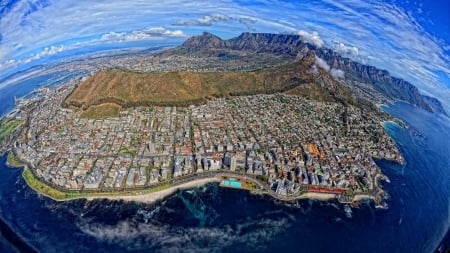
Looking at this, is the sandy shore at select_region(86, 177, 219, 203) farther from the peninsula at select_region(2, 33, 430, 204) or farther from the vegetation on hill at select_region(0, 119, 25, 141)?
the vegetation on hill at select_region(0, 119, 25, 141)

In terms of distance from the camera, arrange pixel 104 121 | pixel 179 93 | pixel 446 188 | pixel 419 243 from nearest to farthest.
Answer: pixel 419 243 < pixel 446 188 < pixel 104 121 < pixel 179 93

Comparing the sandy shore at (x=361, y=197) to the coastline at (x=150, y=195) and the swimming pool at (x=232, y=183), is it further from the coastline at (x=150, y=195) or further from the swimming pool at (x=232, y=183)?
the swimming pool at (x=232, y=183)

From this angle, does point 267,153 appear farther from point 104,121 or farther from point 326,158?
point 104,121

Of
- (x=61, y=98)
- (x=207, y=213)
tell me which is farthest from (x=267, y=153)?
(x=61, y=98)

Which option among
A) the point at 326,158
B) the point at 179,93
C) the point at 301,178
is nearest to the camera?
the point at 301,178

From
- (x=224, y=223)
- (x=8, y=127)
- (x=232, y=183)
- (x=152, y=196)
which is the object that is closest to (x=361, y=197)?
(x=232, y=183)

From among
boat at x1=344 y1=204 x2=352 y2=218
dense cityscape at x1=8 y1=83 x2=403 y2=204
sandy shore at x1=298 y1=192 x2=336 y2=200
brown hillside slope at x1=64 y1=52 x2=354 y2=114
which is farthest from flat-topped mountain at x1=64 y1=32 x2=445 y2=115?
boat at x1=344 y1=204 x2=352 y2=218

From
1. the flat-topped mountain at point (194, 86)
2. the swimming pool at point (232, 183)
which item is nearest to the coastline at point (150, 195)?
the swimming pool at point (232, 183)
